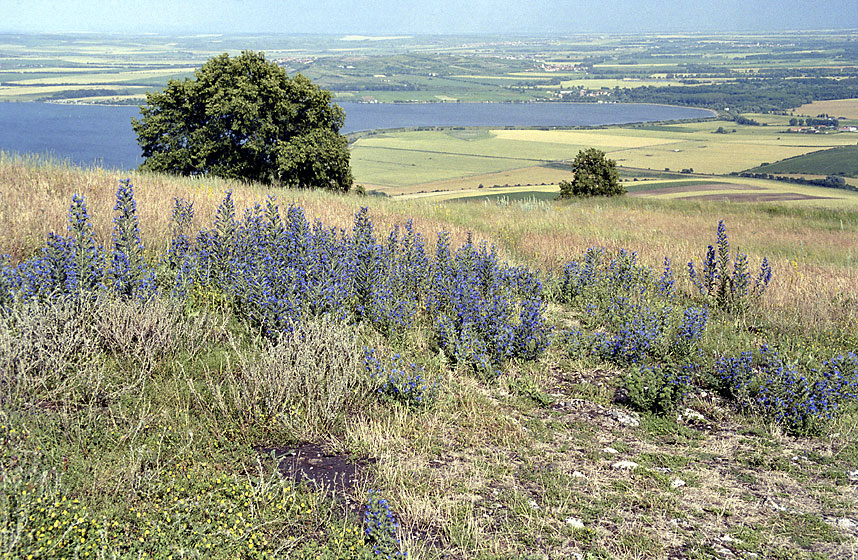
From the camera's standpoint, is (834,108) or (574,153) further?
(834,108)

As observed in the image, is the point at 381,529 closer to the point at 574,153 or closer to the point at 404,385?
the point at 404,385

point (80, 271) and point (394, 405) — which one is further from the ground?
point (80, 271)

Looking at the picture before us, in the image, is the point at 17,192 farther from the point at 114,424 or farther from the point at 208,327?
the point at 114,424

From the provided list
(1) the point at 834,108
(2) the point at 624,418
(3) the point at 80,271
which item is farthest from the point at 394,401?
(1) the point at 834,108

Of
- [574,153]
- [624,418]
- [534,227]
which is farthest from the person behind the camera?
[574,153]

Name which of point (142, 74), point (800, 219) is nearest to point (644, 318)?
point (800, 219)

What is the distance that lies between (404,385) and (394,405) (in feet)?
0.62

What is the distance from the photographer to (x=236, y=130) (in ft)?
87.2

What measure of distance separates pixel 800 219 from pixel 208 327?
2114cm

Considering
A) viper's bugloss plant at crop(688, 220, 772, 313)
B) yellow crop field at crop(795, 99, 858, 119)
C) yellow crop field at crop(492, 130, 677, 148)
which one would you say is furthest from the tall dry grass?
yellow crop field at crop(795, 99, 858, 119)

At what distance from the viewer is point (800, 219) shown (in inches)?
838

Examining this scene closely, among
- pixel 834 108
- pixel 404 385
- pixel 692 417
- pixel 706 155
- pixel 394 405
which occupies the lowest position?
pixel 692 417

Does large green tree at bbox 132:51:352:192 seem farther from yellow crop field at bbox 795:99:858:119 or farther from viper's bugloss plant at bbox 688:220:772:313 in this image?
yellow crop field at bbox 795:99:858:119

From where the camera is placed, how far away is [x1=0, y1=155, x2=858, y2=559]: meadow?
12.7 feet
